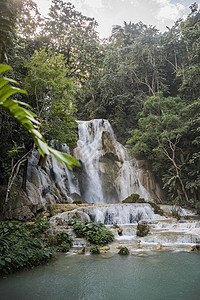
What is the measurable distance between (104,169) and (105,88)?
821cm

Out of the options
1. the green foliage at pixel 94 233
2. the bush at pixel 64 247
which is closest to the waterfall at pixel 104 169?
the green foliage at pixel 94 233

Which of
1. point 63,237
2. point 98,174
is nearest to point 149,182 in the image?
point 98,174

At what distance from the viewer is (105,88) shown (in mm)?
19594

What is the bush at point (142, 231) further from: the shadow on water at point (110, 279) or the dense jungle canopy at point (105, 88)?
the dense jungle canopy at point (105, 88)

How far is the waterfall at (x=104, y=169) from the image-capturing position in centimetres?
1531

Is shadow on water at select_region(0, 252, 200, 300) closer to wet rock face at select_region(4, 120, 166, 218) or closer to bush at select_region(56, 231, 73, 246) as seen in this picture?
bush at select_region(56, 231, 73, 246)

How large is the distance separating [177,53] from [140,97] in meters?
5.29

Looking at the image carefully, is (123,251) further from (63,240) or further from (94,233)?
(63,240)

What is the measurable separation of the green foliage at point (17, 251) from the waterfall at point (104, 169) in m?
9.94

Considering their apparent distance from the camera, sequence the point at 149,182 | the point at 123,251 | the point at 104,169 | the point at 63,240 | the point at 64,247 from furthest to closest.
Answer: the point at 149,182, the point at 104,169, the point at 63,240, the point at 64,247, the point at 123,251

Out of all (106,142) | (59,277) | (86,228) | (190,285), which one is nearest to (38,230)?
(86,228)

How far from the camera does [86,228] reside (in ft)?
23.3

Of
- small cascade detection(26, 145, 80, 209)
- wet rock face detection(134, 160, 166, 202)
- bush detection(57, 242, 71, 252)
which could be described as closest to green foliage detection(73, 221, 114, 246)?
bush detection(57, 242, 71, 252)

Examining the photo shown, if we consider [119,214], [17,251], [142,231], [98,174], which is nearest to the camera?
[17,251]
